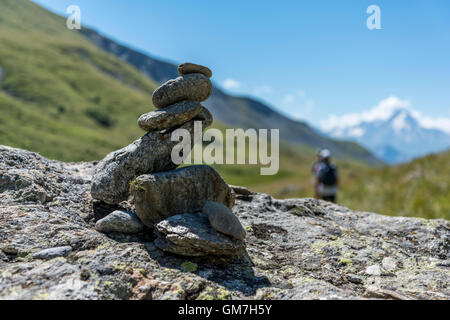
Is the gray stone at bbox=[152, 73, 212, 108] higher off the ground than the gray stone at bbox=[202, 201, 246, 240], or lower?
higher

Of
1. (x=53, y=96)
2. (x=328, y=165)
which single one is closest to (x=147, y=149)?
(x=328, y=165)

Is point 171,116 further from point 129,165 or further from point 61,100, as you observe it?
point 61,100

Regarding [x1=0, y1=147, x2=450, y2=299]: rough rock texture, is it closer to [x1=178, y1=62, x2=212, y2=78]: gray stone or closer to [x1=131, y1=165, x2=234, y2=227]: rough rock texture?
[x1=131, y1=165, x2=234, y2=227]: rough rock texture

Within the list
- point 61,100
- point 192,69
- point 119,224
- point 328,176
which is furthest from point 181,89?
point 61,100

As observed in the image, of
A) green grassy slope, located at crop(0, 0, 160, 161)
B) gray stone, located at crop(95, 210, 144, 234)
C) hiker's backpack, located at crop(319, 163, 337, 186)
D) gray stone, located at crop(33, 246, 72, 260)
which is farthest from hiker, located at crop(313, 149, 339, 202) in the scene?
green grassy slope, located at crop(0, 0, 160, 161)

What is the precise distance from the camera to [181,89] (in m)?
8.02

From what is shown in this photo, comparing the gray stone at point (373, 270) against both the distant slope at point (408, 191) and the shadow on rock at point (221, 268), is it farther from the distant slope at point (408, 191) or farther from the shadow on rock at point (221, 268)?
the distant slope at point (408, 191)

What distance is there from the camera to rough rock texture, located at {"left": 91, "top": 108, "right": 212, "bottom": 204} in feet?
25.4

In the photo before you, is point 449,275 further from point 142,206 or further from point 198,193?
point 142,206

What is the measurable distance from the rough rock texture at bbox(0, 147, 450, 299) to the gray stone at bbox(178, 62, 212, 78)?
3.84 meters
